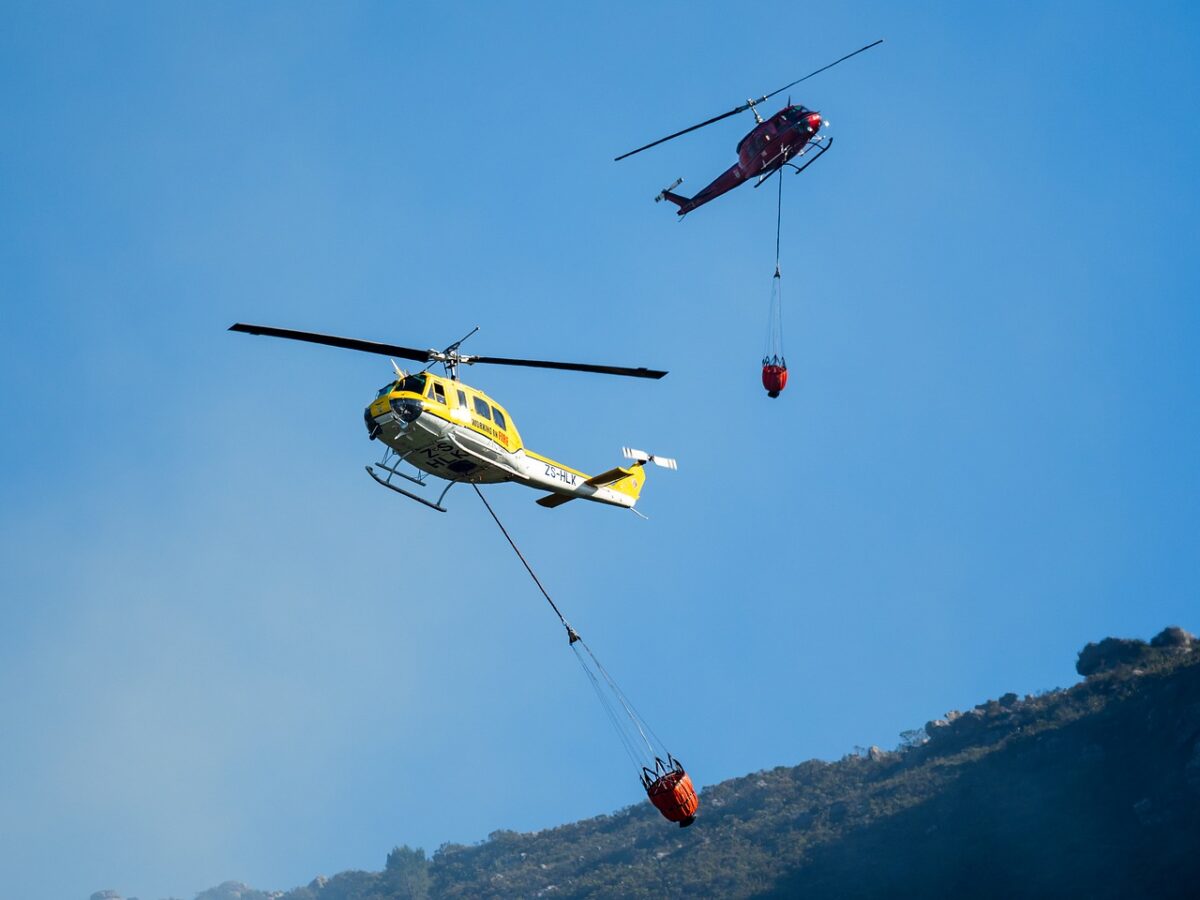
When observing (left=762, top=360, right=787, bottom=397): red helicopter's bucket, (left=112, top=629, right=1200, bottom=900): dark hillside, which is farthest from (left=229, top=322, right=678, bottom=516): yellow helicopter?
(left=112, top=629, right=1200, bottom=900): dark hillside

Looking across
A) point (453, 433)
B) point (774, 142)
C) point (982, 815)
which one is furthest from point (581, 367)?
point (982, 815)

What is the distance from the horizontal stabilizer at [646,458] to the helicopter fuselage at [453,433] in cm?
238

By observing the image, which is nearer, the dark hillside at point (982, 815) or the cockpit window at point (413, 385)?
the cockpit window at point (413, 385)

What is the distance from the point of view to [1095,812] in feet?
300

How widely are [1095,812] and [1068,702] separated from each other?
1689cm

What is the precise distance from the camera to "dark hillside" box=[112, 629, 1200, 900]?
286 feet

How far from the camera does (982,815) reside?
97.4 m

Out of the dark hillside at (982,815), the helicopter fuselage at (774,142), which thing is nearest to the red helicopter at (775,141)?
the helicopter fuselage at (774,142)

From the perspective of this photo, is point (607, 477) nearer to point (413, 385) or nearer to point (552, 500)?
point (552, 500)

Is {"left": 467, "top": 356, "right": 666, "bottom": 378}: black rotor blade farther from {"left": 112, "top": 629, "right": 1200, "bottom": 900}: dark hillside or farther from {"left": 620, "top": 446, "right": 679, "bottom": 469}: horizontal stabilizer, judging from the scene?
{"left": 112, "top": 629, "right": 1200, "bottom": 900}: dark hillside

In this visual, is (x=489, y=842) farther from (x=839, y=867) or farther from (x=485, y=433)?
(x=485, y=433)

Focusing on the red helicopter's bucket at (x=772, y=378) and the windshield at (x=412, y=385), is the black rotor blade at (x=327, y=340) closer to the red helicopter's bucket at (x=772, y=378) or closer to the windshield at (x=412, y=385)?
the windshield at (x=412, y=385)

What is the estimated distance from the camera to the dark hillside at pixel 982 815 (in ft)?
286

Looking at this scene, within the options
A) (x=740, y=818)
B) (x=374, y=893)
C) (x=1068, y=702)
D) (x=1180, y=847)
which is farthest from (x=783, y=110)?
(x=374, y=893)
